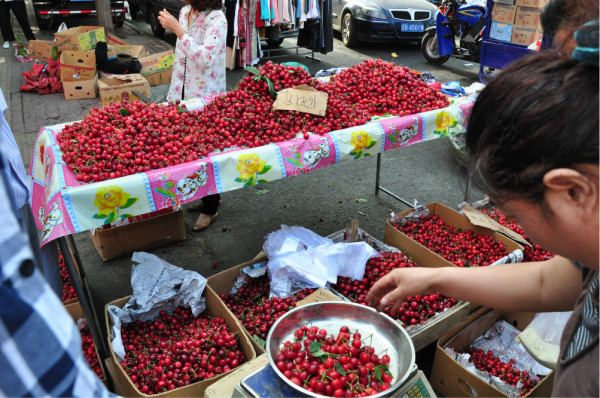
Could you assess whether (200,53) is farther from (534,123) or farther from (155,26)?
(155,26)

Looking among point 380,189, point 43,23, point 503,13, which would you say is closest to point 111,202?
point 380,189

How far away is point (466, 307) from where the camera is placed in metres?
2.57

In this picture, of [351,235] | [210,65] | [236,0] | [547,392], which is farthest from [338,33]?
[547,392]

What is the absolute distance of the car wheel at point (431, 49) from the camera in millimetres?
9016

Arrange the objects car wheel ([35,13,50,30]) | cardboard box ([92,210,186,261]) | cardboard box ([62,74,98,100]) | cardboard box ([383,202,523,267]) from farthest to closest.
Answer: car wheel ([35,13,50,30]) < cardboard box ([62,74,98,100]) < cardboard box ([92,210,186,261]) < cardboard box ([383,202,523,267])

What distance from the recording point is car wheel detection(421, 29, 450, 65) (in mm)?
9016

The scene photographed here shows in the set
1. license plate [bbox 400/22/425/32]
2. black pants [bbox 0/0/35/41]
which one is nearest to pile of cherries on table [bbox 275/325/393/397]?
license plate [bbox 400/22/425/32]

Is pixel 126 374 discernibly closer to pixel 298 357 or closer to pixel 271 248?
pixel 298 357

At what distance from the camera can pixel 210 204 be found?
4.06m

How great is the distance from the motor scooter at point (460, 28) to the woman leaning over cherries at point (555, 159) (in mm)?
7917

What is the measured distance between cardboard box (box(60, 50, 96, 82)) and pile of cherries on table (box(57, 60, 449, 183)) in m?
4.33

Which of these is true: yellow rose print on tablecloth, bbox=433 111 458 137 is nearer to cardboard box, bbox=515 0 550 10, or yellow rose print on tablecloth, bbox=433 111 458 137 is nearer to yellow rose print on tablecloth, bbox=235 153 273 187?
yellow rose print on tablecloth, bbox=235 153 273 187

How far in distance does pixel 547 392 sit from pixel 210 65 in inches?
132

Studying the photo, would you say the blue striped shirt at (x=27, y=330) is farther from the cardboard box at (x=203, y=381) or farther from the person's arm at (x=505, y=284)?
the cardboard box at (x=203, y=381)
